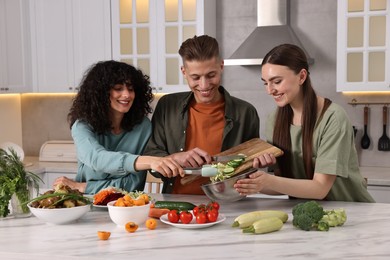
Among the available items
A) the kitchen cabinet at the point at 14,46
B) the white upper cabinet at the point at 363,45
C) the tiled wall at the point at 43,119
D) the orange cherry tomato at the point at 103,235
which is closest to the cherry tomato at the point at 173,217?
the orange cherry tomato at the point at 103,235

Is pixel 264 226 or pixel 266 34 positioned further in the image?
pixel 266 34

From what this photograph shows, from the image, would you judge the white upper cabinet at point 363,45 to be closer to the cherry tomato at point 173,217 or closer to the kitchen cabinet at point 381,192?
the kitchen cabinet at point 381,192

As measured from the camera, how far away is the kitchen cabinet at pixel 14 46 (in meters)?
4.78

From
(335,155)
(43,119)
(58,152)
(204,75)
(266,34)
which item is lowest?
(58,152)

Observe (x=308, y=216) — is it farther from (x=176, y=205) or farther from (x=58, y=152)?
(x=58, y=152)

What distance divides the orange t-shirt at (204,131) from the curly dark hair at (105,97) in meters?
0.26

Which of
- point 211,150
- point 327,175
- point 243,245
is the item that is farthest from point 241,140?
point 243,245

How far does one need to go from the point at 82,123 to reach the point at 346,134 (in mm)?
1224

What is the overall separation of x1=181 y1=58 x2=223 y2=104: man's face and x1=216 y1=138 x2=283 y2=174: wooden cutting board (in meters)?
0.30

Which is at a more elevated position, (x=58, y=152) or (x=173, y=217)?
(x=173, y=217)

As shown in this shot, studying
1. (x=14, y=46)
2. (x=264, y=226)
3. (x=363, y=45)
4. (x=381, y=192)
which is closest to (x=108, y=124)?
(x=264, y=226)

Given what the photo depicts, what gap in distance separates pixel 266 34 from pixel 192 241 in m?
2.78

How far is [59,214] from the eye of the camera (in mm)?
2148

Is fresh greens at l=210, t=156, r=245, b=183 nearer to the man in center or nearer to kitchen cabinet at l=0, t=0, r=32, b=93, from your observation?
the man in center
